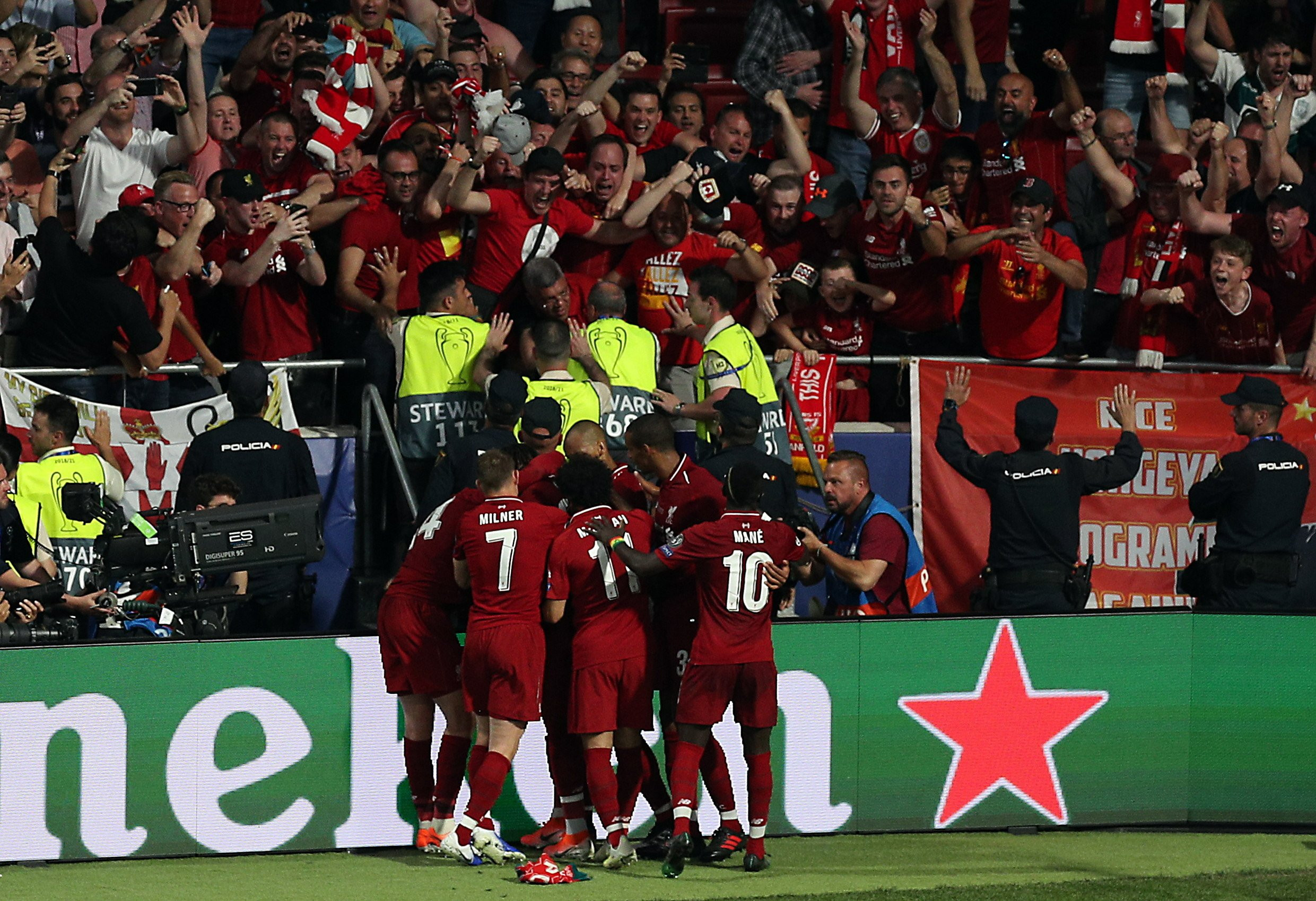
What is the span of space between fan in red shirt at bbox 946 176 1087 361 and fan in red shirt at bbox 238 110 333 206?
4.22m

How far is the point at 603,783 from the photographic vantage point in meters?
8.51

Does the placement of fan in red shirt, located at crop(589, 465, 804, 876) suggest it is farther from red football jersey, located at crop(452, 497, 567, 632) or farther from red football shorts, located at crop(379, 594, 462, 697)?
red football shorts, located at crop(379, 594, 462, 697)

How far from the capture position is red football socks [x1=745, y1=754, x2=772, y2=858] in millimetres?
8508

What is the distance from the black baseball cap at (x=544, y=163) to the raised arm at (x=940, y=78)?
135 inches

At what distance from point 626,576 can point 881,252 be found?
444 cm

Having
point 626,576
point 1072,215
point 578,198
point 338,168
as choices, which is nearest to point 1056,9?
point 1072,215

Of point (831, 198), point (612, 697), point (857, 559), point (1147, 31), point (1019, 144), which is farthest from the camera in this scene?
point (1147, 31)

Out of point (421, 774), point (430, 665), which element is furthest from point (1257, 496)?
point (421, 774)

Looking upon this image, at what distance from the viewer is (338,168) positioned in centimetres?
1212

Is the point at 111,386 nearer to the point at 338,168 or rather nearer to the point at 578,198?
the point at 338,168

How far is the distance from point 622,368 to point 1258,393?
387 centimetres

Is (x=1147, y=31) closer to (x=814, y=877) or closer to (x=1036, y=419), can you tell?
(x=1036, y=419)

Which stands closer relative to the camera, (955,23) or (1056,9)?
(955,23)

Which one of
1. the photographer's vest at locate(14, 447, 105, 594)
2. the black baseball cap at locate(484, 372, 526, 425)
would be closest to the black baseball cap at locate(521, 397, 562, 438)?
the black baseball cap at locate(484, 372, 526, 425)
